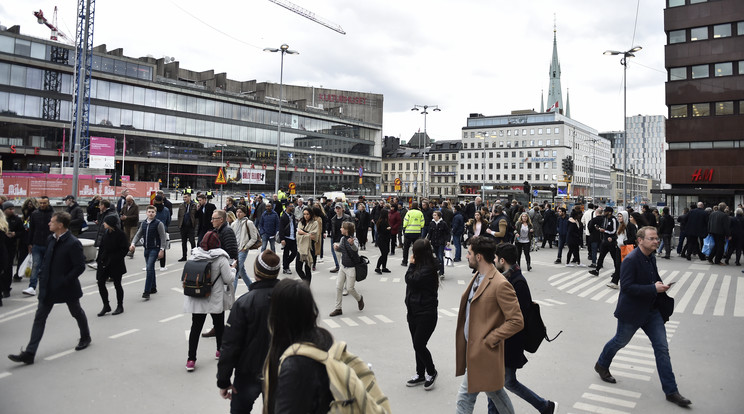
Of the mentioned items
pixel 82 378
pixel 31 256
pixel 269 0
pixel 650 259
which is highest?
pixel 269 0

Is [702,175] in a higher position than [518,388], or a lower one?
higher

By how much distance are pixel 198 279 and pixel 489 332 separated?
3.32 metres

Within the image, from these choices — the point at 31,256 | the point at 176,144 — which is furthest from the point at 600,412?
the point at 176,144

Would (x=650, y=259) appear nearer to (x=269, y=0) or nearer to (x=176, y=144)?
(x=176, y=144)

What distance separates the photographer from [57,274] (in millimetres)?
5879

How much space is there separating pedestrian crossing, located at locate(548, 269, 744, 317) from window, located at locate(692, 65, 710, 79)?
92.1 ft

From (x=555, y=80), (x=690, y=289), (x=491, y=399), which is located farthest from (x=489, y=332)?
(x=555, y=80)

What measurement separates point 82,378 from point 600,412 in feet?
18.9

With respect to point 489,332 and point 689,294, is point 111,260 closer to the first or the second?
point 489,332

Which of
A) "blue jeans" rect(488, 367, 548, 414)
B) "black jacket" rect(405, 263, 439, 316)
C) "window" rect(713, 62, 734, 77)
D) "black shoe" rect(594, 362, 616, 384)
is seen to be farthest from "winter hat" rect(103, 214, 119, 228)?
"window" rect(713, 62, 734, 77)

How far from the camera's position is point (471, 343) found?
3.81 m

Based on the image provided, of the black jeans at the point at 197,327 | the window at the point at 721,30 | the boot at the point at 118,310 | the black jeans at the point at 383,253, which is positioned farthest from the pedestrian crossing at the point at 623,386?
the window at the point at 721,30

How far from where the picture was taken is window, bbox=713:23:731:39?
108 feet

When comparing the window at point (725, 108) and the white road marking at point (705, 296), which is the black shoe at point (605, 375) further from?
the window at point (725, 108)
